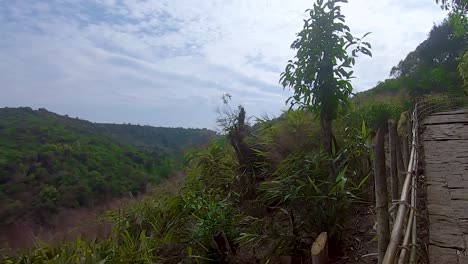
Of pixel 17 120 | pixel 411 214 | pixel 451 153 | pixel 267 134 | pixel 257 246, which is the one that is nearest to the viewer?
pixel 411 214

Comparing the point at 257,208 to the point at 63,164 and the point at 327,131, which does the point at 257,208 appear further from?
the point at 63,164

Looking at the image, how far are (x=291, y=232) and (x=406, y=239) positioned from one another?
1.39 m

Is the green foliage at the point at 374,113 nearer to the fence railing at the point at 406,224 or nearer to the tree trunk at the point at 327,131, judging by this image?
the fence railing at the point at 406,224

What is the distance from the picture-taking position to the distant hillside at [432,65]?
9953mm

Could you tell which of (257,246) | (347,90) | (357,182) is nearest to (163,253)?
(257,246)

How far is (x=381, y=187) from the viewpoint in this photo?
6.10ft

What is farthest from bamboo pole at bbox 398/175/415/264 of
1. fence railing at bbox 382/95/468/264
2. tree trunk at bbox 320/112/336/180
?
tree trunk at bbox 320/112/336/180

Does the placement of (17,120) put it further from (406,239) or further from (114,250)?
(406,239)

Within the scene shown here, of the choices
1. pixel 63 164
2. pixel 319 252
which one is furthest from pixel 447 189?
pixel 63 164

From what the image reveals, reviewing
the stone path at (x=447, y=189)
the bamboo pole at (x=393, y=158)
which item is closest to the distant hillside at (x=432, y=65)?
the stone path at (x=447, y=189)

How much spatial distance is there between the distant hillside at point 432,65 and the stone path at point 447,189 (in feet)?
15.4

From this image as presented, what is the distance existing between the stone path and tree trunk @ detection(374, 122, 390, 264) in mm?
662

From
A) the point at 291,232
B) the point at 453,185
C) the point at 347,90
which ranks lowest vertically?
the point at 291,232

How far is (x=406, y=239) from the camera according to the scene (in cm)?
183
